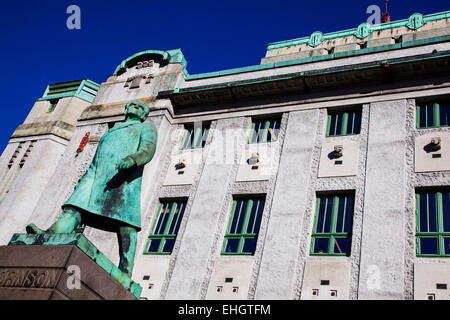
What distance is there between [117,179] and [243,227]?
6.90m

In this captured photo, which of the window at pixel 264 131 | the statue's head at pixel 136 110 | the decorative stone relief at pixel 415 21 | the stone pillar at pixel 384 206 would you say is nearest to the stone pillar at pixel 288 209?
the window at pixel 264 131

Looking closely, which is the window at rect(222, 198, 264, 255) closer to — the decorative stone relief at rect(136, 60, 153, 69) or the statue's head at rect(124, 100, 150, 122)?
the statue's head at rect(124, 100, 150, 122)

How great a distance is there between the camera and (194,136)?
1633 centimetres

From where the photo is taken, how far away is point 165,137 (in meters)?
16.4

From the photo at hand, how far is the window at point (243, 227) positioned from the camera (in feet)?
40.7

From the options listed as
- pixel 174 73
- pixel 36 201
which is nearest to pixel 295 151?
pixel 174 73

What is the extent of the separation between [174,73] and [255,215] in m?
8.17

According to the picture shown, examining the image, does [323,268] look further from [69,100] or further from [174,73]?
[69,100]

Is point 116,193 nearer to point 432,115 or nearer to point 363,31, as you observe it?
point 432,115

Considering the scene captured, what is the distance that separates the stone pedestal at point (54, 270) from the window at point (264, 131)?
9.95m

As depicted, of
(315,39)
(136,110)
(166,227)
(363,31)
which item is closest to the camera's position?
(136,110)

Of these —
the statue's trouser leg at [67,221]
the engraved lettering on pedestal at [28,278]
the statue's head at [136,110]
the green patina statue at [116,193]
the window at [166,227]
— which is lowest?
the engraved lettering on pedestal at [28,278]

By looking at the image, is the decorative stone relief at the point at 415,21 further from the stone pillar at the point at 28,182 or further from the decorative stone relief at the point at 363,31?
the stone pillar at the point at 28,182

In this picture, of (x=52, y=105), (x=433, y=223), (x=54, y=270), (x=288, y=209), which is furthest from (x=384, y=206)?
(x=52, y=105)
